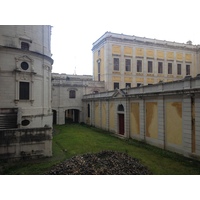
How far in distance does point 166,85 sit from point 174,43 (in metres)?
27.0

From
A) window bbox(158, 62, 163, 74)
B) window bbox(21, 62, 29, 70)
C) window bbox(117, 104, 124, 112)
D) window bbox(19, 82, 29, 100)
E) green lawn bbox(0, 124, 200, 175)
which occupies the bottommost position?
green lawn bbox(0, 124, 200, 175)

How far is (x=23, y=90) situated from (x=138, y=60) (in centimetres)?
2322

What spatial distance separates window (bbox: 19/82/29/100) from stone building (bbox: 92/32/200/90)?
55.0 feet

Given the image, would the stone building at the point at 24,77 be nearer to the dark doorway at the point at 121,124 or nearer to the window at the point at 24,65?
the window at the point at 24,65

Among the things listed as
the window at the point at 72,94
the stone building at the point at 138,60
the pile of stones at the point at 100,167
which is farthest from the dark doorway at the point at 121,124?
the window at the point at 72,94

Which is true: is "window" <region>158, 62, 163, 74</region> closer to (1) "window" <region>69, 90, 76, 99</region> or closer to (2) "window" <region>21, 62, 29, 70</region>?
(1) "window" <region>69, 90, 76, 99</region>

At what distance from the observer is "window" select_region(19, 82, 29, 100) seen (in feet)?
60.4

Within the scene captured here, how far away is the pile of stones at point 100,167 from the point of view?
915 cm

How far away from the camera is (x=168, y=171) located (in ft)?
32.2

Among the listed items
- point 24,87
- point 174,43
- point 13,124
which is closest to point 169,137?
point 13,124

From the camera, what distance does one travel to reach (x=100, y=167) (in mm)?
9758

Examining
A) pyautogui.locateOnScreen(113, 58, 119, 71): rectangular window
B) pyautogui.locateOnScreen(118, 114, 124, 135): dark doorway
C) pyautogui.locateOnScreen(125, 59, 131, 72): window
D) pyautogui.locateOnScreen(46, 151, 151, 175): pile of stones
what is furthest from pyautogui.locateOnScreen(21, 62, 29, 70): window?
pyautogui.locateOnScreen(125, 59, 131, 72): window

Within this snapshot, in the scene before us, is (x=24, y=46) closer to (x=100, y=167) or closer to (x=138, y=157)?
(x=100, y=167)

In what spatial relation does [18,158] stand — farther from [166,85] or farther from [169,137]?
[166,85]
